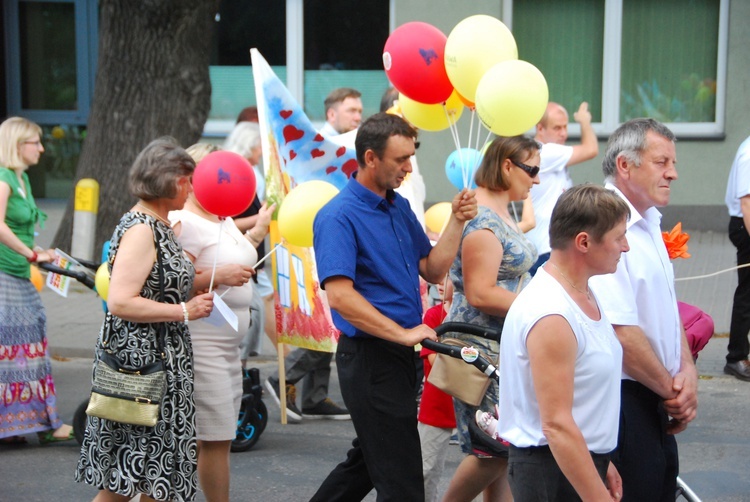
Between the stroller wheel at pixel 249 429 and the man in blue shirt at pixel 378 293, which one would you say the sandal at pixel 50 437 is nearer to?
the stroller wheel at pixel 249 429

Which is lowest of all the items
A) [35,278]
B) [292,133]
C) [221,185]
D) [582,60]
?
[35,278]

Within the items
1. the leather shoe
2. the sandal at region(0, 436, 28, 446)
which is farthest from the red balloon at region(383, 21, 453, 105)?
the leather shoe

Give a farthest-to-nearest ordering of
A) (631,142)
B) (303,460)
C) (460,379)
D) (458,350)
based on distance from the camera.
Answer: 1. (303,460)
2. (460,379)
3. (458,350)
4. (631,142)

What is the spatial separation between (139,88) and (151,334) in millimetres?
7273

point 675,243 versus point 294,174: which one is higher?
point 294,174

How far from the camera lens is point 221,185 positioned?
4.50m

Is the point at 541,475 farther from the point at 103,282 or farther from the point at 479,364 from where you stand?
the point at 103,282

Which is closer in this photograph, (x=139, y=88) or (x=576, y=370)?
(x=576, y=370)

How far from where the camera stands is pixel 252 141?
689cm

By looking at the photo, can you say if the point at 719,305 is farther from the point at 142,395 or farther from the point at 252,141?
the point at 142,395

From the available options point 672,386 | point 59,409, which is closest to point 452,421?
point 672,386

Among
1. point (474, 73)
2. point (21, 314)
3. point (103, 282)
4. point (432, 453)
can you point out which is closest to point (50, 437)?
point (21, 314)

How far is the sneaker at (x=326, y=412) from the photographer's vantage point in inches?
273

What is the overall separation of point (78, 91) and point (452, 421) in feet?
43.1
